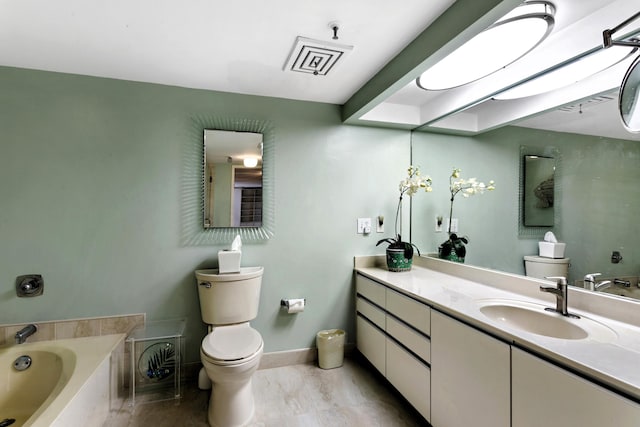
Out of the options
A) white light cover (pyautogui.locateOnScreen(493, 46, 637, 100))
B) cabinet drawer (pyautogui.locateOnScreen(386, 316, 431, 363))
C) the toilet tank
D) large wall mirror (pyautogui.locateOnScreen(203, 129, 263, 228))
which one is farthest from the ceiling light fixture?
the toilet tank

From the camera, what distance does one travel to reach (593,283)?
149 cm

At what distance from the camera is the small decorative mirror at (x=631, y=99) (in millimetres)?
1257

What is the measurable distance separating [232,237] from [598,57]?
7.80 ft

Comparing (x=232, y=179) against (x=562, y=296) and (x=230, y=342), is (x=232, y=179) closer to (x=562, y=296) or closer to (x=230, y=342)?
(x=230, y=342)

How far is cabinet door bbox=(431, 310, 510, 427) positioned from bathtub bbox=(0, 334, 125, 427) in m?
1.78

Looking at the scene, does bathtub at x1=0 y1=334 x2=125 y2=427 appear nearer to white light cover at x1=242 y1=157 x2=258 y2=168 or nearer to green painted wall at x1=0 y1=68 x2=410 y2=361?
green painted wall at x1=0 y1=68 x2=410 y2=361

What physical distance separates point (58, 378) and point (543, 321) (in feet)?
8.75

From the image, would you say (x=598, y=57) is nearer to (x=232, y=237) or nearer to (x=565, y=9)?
(x=565, y=9)

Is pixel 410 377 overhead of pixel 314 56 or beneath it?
beneath

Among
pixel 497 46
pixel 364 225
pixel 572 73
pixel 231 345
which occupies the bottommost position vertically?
pixel 231 345

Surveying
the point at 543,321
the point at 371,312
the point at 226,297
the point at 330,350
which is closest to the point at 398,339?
the point at 371,312

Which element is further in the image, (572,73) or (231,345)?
(231,345)

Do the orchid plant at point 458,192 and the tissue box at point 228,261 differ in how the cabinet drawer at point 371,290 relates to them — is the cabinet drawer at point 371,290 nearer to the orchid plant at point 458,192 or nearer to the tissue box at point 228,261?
the orchid plant at point 458,192

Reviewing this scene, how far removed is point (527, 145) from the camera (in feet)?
6.37
